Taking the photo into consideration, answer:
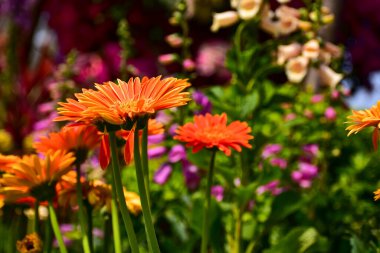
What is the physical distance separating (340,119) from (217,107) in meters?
0.48

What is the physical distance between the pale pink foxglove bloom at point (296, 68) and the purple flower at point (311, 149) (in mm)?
439

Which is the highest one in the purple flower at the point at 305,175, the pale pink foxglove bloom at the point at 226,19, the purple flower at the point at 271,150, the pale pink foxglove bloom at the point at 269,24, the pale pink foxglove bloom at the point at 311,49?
the pale pink foxglove bloom at the point at 226,19

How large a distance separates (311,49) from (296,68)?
0.21 ft

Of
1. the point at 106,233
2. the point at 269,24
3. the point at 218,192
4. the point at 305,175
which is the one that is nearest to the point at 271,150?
the point at 305,175

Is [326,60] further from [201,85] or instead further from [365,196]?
[201,85]

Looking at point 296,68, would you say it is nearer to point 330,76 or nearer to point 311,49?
point 311,49

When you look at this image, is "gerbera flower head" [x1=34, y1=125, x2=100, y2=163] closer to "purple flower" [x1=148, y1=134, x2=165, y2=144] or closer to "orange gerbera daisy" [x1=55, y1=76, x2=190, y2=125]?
"orange gerbera daisy" [x1=55, y1=76, x2=190, y2=125]

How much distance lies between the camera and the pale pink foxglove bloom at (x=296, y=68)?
123 cm

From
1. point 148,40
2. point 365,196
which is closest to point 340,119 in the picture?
point 365,196

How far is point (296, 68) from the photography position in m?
1.24

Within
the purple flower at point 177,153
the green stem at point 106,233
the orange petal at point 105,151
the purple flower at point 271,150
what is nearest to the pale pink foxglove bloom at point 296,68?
the purple flower at point 177,153

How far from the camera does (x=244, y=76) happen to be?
121 centimetres

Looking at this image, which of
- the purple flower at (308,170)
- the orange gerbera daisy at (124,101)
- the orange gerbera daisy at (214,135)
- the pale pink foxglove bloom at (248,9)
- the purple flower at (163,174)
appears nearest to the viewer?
the orange gerbera daisy at (124,101)

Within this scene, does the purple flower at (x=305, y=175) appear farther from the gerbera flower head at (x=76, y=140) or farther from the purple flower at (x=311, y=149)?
the gerbera flower head at (x=76, y=140)
